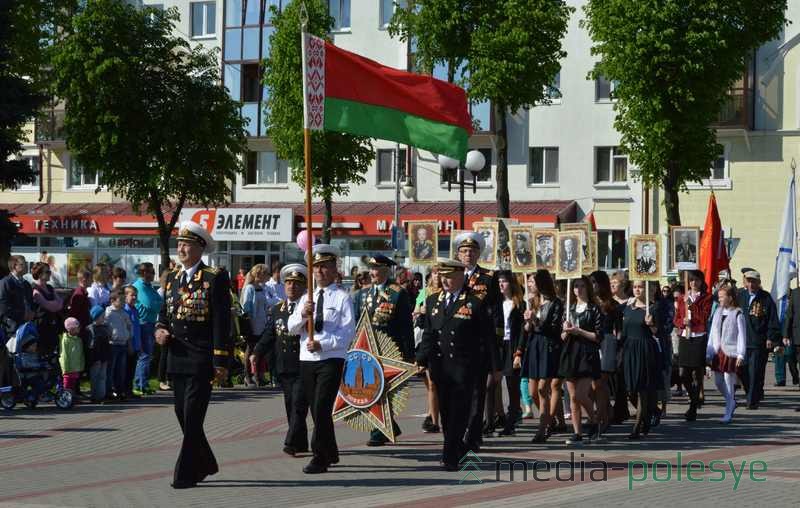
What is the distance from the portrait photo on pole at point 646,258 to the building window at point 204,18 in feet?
121

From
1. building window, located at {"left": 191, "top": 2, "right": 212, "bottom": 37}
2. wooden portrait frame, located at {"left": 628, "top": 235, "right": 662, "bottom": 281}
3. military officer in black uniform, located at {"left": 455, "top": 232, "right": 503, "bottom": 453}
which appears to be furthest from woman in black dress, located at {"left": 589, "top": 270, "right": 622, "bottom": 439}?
building window, located at {"left": 191, "top": 2, "right": 212, "bottom": 37}

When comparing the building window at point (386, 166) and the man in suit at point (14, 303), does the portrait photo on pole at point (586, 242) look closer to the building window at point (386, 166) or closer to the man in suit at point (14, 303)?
the man in suit at point (14, 303)

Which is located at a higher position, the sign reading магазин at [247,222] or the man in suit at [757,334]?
the sign reading магазин at [247,222]

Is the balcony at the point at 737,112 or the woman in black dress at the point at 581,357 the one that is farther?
the balcony at the point at 737,112

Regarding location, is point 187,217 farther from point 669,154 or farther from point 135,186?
point 669,154

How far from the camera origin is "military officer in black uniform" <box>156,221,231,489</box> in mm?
11258

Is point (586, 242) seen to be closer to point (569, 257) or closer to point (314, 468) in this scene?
point (569, 257)

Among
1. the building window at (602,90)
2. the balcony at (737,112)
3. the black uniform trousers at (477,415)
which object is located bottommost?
the black uniform trousers at (477,415)

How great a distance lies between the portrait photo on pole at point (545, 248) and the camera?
1977 cm

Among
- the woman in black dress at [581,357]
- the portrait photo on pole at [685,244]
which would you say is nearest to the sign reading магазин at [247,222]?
the portrait photo on pole at [685,244]

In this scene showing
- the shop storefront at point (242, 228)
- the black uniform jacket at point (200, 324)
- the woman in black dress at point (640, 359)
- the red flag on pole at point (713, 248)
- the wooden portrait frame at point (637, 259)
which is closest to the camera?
the black uniform jacket at point (200, 324)

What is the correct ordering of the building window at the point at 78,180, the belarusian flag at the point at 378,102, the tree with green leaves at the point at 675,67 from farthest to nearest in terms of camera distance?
the building window at the point at 78,180 → the tree with green leaves at the point at 675,67 → the belarusian flag at the point at 378,102

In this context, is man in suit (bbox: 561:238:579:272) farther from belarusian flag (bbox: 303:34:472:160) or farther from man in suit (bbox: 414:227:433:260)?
belarusian flag (bbox: 303:34:472:160)

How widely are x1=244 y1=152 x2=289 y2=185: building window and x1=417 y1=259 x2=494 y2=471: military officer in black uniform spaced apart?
40.9 meters
